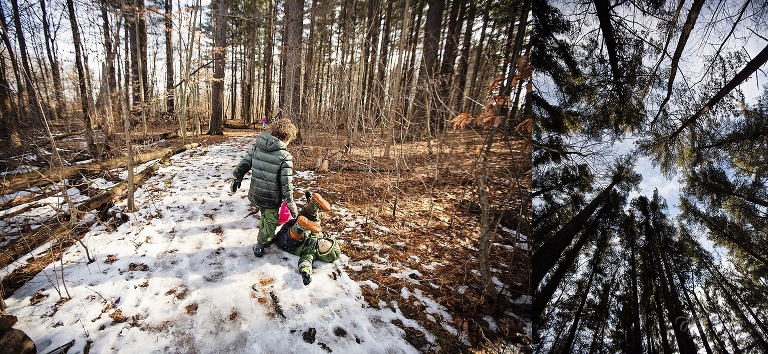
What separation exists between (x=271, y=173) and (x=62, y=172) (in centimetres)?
185

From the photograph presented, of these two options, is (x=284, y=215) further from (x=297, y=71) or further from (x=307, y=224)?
(x=297, y=71)

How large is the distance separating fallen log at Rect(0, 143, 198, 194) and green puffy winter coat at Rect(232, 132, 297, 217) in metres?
1.65

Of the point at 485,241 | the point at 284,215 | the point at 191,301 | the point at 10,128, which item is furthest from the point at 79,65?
the point at 485,241

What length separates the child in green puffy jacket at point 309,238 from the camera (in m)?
3.04

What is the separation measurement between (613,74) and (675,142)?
266 mm

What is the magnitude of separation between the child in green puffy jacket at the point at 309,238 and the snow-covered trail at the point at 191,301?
119 millimetres

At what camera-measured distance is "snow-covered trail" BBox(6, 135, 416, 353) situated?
6.54 ft

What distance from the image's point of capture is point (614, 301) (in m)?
0.83

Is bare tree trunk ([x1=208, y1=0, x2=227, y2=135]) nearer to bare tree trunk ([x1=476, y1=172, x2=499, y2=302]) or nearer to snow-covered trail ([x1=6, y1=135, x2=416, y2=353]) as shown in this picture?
snow-covered trail ([x1=6, y1=135, x2=416, y2=353])

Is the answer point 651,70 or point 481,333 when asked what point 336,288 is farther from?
point 651,70

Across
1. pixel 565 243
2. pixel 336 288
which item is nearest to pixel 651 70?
pixel 565 243

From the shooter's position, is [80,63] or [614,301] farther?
[80,63]

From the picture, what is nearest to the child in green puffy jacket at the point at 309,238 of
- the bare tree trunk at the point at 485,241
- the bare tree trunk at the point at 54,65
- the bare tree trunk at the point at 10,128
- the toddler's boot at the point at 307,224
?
the toddler's boot at the point at 307,224

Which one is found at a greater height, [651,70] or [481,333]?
[651,70]
